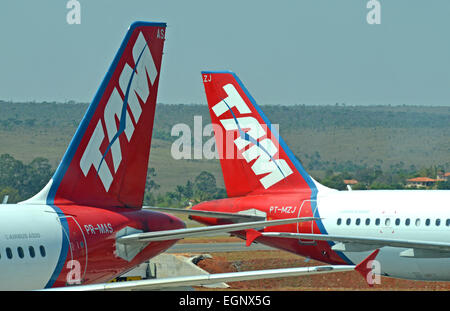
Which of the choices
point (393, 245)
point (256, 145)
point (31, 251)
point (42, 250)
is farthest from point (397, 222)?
point (31, 251)

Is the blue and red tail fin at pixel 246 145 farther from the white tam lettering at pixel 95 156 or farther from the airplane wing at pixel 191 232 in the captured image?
the airplane wing at pixel 191 232

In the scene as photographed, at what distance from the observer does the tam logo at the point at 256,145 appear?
3066cm

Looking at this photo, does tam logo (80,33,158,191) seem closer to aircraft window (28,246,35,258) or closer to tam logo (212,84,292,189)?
aircraft window (28,246,35,258)

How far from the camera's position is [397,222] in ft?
87.7

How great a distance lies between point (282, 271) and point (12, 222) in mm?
4544

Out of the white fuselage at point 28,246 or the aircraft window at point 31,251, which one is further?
the aircraft window at point 31,251

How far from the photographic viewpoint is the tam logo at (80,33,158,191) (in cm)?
1547

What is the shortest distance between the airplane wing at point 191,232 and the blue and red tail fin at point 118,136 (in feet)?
3.34

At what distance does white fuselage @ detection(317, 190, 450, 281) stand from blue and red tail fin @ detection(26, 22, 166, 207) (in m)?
11.5

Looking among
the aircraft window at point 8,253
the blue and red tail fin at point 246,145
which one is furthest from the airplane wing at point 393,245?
the aircraft window at point 8,253

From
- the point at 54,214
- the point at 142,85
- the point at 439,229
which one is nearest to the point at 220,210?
the point at 439,229

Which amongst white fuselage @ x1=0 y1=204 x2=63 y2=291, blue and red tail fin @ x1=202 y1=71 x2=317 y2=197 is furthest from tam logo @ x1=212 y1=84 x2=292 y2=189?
white fuselage @ x1=0 y1=204 x2=63 y2=291
